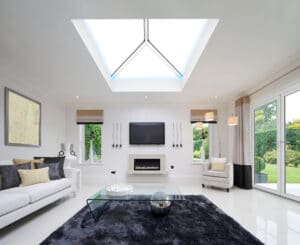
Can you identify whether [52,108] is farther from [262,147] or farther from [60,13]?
[262,147]

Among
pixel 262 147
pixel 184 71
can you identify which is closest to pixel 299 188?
pixel 262 147

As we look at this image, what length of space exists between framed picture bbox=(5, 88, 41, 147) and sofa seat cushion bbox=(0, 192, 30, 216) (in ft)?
5.18

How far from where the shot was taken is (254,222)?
9.68 ft

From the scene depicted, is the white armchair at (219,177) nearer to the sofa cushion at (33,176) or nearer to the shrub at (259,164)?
the shrub at (259,164)

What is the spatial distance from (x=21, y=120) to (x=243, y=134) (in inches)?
217

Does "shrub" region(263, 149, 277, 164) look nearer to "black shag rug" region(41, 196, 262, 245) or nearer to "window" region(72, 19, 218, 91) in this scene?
"black shag rug" region(41, 196, 262, 245)

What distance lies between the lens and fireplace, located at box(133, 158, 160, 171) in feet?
21.7

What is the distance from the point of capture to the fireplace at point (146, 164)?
6625 millimetres

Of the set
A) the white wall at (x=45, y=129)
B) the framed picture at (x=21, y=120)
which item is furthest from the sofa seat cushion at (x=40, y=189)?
the framed picture at (x=21, y=120)

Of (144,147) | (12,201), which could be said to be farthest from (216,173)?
(12,201)

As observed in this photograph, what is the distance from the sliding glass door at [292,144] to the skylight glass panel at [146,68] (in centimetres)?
264

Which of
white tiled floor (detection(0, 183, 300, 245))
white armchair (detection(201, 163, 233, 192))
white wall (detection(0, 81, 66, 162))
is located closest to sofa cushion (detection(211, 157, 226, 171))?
white armchair (detection(201, 163, 233, 192))

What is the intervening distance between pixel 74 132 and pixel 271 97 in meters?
5.78

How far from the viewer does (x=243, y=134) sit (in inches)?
226
